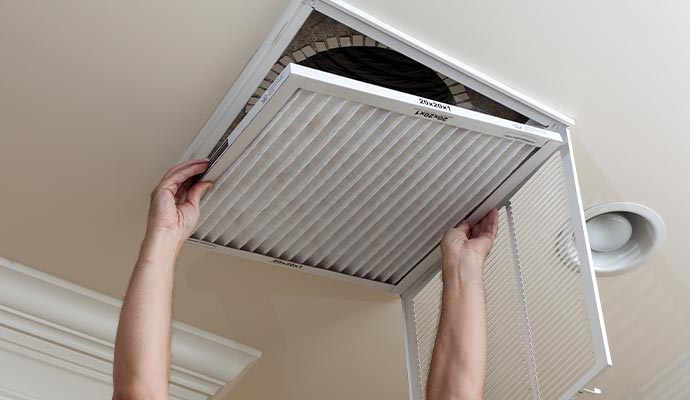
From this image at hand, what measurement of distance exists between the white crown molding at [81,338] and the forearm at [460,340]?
21.5 inches

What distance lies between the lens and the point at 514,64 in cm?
127

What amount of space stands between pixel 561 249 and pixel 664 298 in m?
0.38

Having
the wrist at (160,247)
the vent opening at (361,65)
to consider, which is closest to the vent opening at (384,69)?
the vent opening at (361,65)

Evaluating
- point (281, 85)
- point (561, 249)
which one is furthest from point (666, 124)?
point (281, 85)

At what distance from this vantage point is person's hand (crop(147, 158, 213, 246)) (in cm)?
125

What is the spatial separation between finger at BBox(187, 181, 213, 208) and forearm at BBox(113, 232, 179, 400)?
0.06 metres

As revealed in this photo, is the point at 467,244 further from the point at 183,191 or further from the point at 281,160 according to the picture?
the point at 183,191

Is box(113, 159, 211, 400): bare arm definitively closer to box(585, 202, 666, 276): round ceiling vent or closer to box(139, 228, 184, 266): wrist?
box(139, 228, 184, 266): wrist

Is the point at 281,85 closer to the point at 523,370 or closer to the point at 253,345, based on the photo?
the point at 523,370

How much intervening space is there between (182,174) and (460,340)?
0.46 m

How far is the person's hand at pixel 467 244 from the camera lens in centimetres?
132

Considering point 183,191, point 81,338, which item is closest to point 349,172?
point 183,191

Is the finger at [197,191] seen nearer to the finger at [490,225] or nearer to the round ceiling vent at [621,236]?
the finger at [490,225]

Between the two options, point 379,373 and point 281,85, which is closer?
point 281,85
